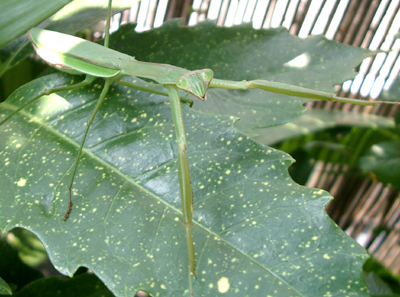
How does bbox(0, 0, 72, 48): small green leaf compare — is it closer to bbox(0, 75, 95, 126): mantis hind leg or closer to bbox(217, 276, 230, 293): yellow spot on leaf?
bbox(0, 75, 95, 126): mantis hind leg

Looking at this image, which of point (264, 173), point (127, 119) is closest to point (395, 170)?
point (264, 173)

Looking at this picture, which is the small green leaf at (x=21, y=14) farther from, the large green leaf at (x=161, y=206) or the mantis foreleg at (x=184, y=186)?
the mantis foreleg at (x=184, y=186)

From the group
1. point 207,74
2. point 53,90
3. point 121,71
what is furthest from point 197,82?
point 53,90

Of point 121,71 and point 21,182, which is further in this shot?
point 121,71

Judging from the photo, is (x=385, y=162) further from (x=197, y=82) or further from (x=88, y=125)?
(x=88, y=125)

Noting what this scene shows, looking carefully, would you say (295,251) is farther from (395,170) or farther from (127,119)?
(395,170)

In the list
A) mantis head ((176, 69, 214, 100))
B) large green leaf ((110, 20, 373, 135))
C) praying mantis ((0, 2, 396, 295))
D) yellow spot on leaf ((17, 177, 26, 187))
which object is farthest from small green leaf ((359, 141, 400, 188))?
yellow spot on leaf ((17, 177, 26, 187))
